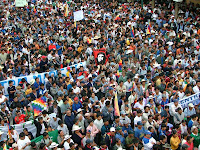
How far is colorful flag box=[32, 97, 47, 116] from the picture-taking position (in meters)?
9.34

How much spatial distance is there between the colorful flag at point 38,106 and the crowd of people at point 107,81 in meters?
0.18

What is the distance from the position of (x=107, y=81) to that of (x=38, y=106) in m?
2.67

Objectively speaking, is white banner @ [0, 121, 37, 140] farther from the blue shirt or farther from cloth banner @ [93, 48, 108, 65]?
cloth banner @ [93, 48, 108, 65]

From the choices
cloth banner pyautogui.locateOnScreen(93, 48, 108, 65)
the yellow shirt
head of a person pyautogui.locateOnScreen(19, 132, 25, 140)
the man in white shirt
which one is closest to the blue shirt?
the yellow shirt

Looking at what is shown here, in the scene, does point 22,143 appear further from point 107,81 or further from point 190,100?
point 190,100

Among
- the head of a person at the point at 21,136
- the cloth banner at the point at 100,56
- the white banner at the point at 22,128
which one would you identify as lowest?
the white banner at the point at 22,128

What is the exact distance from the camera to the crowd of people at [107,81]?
812cm

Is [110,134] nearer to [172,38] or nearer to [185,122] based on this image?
[185,122]

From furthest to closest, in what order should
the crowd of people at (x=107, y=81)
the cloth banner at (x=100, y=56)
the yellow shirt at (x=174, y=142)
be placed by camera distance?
the cloth banner at (x=100, y=56) < the crowd of people at (x=107, y=81) < the yellow shirt at (x=174, y=142)

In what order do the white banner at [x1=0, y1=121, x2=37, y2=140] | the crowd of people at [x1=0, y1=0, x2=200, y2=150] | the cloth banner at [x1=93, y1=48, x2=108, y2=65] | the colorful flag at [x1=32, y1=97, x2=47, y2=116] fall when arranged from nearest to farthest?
1. the crowd of people at [x1=0, y1=0, x2=200, y2=150]
2. the white banner at [x1=0, y1=121, x2=37, y2=140]
3. the colorful flag at [x1=32, y1=97, x2=47, y2=116]
4. the cloth banner at [x1=93, y1=48, x2=108, y2=65]

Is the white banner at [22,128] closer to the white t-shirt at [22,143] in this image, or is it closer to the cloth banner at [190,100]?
the white t-shirt at [22,143]

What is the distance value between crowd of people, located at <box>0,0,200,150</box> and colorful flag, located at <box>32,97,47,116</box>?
176 millimetres

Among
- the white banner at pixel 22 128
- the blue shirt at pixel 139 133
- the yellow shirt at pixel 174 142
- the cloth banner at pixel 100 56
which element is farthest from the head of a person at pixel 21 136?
the cloth banner at pixel 100 56

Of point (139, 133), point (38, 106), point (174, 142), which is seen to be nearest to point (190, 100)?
point (174, 142)
